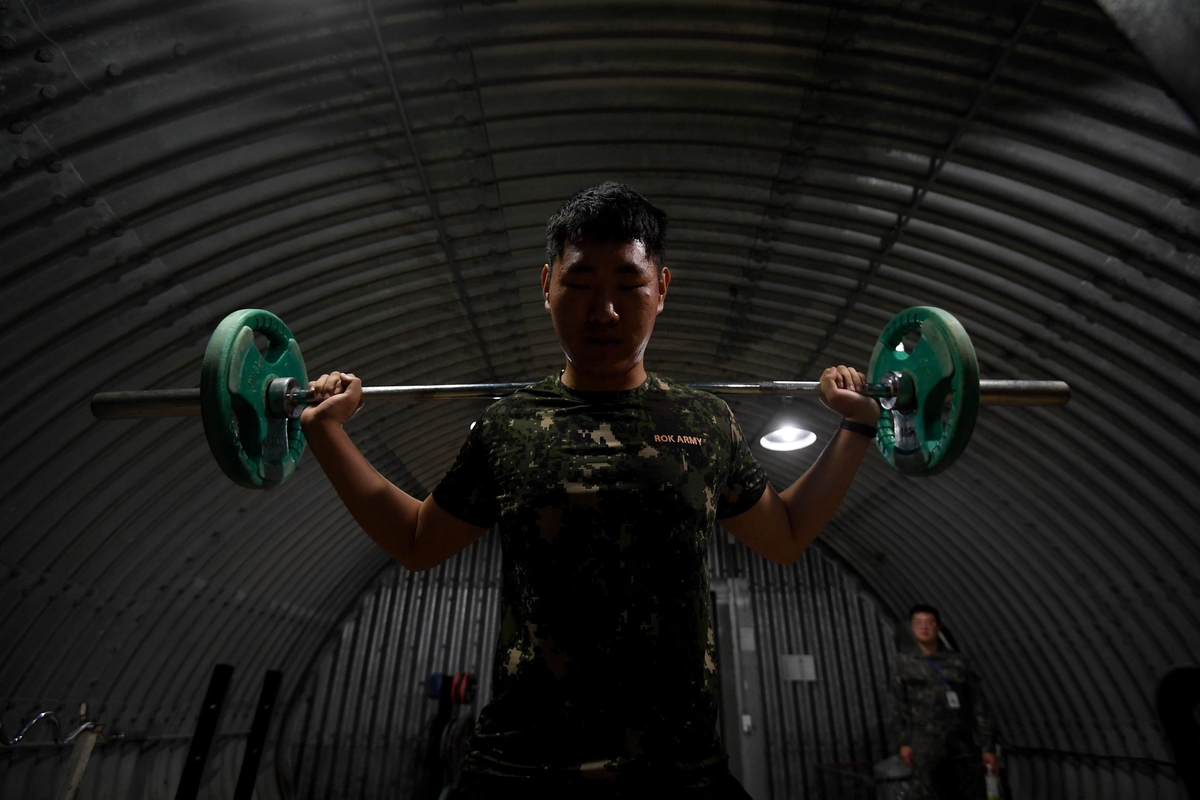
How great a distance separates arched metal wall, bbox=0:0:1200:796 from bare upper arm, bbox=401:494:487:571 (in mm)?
3267

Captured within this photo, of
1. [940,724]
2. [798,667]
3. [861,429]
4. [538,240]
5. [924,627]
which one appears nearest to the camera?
[861,429]

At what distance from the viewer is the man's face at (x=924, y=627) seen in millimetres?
6715

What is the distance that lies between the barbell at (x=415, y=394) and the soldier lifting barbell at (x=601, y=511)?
17mm

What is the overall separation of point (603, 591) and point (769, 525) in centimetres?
67

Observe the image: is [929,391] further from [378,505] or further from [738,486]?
[378,505]

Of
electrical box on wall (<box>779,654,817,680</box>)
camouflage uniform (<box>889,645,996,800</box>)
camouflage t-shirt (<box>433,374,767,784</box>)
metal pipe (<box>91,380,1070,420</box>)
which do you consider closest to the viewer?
camouflage t-shirt (<box>433,374,767,784</box>)

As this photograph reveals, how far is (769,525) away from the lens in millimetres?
1889

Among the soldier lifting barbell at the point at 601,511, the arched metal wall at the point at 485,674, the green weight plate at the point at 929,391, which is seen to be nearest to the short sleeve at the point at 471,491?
the soldier lifting barbell at the point at 601,511

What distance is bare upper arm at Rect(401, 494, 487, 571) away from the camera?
1.78 m

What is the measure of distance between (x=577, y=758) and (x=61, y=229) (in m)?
4.18

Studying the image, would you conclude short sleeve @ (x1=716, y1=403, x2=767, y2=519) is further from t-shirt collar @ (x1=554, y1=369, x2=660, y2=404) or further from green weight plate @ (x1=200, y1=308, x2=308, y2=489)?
green weight plate @ (x1=200, y1=308, x2=308, y2=489)

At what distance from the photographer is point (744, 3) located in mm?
3924

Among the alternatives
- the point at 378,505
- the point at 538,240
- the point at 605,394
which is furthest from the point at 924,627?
the point at 378,505

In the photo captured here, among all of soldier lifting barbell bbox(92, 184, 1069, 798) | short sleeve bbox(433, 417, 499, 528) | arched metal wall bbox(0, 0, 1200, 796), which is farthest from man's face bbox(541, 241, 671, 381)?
arched metal wall bbox(0, 0, 1200, 796)
